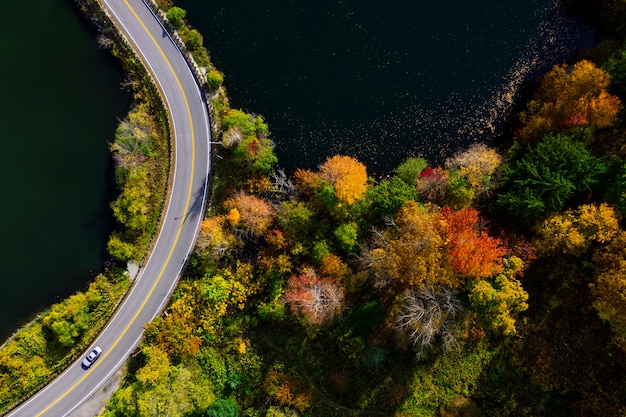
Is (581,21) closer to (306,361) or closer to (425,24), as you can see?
(425,24)

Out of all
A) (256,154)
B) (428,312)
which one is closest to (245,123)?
(256,154)

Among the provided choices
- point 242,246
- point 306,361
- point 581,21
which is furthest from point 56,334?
point 581,21

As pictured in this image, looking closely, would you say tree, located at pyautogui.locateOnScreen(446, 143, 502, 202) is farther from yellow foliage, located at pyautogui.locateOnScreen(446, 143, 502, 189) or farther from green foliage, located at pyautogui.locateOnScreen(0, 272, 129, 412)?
green foliage, located at pyautogui.locateOnScreen(0, 272, 129, 412)

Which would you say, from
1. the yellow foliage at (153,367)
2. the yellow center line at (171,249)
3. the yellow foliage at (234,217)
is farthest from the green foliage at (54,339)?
the yellow foliage at (234,217)

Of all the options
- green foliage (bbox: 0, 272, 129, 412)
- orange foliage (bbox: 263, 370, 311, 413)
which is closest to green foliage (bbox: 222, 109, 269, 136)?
green foliage (bbox: 0, 272, 129, 412)

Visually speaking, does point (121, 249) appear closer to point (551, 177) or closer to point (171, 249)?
point (171, 249)

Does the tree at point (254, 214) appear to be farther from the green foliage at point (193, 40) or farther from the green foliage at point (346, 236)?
the green foliage at point (193, 40)

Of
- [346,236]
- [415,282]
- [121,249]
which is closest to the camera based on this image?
[415,282]
